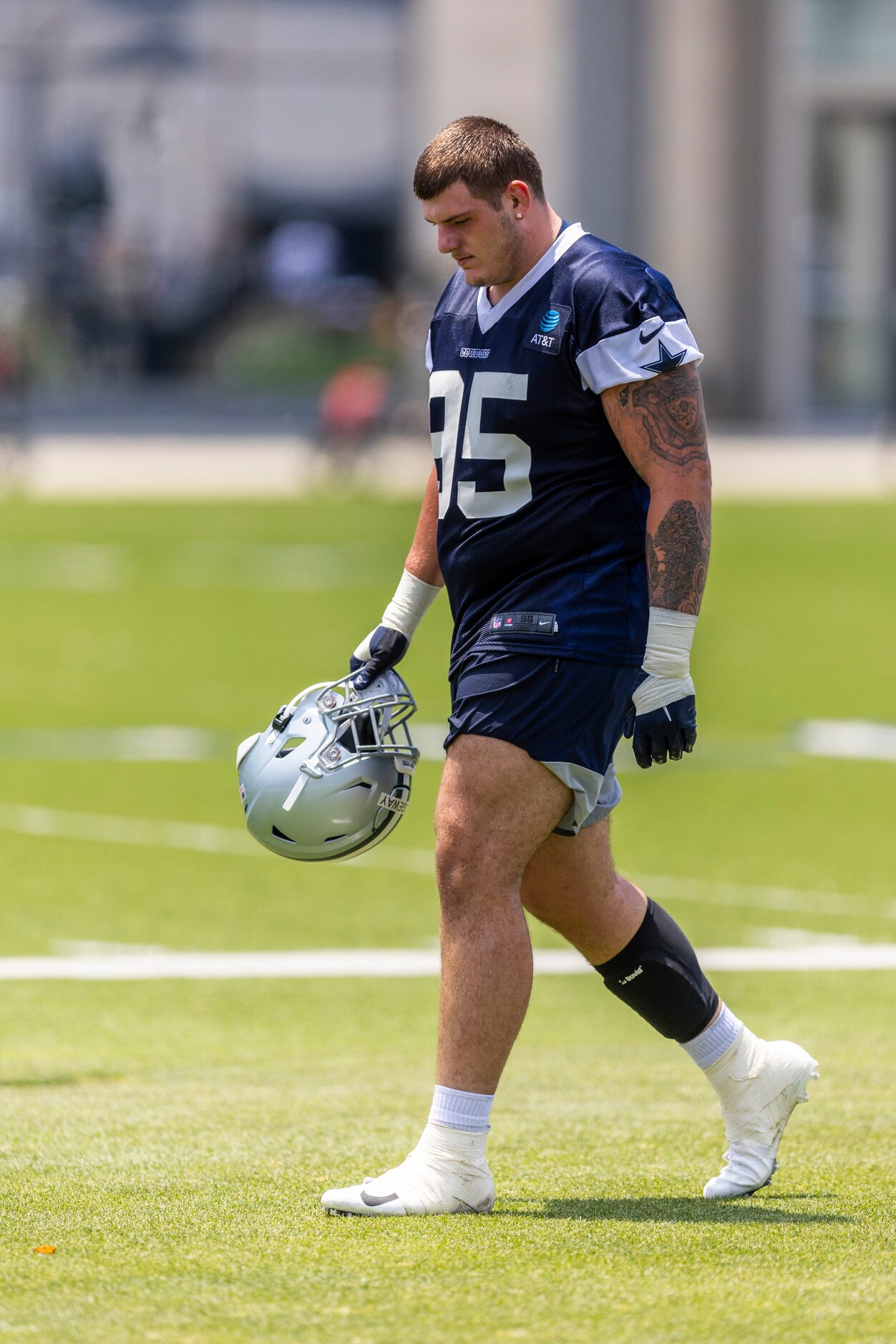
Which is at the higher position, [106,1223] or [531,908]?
[531,908]

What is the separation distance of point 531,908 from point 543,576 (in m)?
0.69

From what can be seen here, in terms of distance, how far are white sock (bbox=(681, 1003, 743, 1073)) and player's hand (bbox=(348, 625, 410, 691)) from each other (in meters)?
0.98

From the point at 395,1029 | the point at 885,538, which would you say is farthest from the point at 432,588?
the point at 885,538

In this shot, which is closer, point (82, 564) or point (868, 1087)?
point (868, 1087)

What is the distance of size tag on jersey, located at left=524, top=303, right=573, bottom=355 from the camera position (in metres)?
4.38

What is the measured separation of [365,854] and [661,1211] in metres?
5.50

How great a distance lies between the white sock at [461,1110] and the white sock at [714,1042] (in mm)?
534

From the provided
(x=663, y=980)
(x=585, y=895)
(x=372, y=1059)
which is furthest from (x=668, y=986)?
(x=372, y=1059)

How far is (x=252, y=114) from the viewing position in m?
37.0

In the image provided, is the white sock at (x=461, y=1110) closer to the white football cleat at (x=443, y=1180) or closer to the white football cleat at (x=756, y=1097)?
the white football cleat at (x=443, y=1180)

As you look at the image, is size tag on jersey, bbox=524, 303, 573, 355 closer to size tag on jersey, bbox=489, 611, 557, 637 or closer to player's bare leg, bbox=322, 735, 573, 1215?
size tag on jersey, bbox=489, 611, 557, 637

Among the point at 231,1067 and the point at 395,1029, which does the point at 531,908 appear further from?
the point at 395,1029

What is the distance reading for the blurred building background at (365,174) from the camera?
36.0 meters

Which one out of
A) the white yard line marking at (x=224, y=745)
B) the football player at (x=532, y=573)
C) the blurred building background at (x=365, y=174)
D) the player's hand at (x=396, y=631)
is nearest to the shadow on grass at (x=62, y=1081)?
the player's hand at (x=396, y=631)
